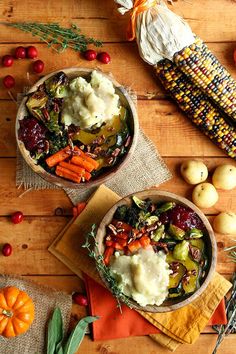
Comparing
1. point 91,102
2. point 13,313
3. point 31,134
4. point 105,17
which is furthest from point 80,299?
point 105,17

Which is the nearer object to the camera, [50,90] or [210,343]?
[50,90]

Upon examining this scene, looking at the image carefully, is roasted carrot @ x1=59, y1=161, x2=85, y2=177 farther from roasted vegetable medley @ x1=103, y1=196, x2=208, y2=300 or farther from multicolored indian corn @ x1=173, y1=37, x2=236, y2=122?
multicolored indian corn @ x1=173, y1=37, x2=236, y2=122

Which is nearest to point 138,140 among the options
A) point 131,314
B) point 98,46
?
point 98,46

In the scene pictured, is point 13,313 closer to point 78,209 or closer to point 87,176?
point 78,209

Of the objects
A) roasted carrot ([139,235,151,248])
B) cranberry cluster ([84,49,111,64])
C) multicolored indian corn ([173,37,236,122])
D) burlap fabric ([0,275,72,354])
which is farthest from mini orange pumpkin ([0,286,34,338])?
multicolored indian corn ([173,37,236,122])

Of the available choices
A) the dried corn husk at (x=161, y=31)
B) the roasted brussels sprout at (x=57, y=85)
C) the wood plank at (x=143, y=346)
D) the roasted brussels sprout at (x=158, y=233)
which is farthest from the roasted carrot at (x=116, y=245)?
the dried corn husk at (x=161, y=31)

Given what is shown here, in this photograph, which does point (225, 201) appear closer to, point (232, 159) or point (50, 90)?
point (232, 159)

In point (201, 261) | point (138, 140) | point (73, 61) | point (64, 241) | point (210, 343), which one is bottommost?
point (210, 343)
